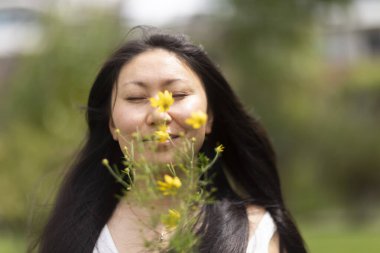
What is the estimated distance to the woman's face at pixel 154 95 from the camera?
106 inches

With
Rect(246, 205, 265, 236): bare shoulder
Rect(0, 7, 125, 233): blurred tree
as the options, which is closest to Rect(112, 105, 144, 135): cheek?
Rect(246, 205, 265, 236): bare shoulder

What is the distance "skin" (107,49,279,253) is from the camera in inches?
106

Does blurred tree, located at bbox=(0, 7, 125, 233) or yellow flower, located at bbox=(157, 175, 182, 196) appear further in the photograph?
blurred tree, located at bbox=(0, 7, 125, 233)

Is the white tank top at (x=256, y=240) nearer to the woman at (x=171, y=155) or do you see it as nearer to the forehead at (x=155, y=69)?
the woman at (x=171, y=155)

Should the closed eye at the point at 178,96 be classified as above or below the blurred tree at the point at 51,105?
above

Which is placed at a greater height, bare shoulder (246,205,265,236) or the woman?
the woman

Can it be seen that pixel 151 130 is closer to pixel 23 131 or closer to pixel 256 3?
pixel 23 131

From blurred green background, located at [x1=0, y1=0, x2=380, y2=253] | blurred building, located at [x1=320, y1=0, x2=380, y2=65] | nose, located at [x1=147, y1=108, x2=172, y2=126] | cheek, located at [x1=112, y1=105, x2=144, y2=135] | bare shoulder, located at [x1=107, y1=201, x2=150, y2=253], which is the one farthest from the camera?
blurred building, located at [x1=320, y1=0, x2=380, y2=65]

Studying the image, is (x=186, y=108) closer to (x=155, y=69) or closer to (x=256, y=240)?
(x=155, y=69)

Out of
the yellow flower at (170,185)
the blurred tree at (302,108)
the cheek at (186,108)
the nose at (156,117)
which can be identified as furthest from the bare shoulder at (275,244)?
the blurred tree at (302,108)

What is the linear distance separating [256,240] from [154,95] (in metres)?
0.60

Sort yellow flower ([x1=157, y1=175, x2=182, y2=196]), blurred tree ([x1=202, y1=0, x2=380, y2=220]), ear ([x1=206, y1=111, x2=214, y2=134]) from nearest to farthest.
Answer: yellow flower ([x1=157, y1=175, x2=182, y2=196])
ear ([x1=206, y1=111, x2=214, y2=134])
blurred tree ([x1=202, y1=0, x2=380, y2=220])

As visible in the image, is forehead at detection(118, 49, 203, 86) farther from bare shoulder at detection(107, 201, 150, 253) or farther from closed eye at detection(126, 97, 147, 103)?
bare shoulder at detection(107, 201, 150, 253)

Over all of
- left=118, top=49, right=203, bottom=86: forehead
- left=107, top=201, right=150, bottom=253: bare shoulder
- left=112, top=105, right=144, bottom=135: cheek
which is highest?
left=118, top=49, right=203, bottom=86: forehead
